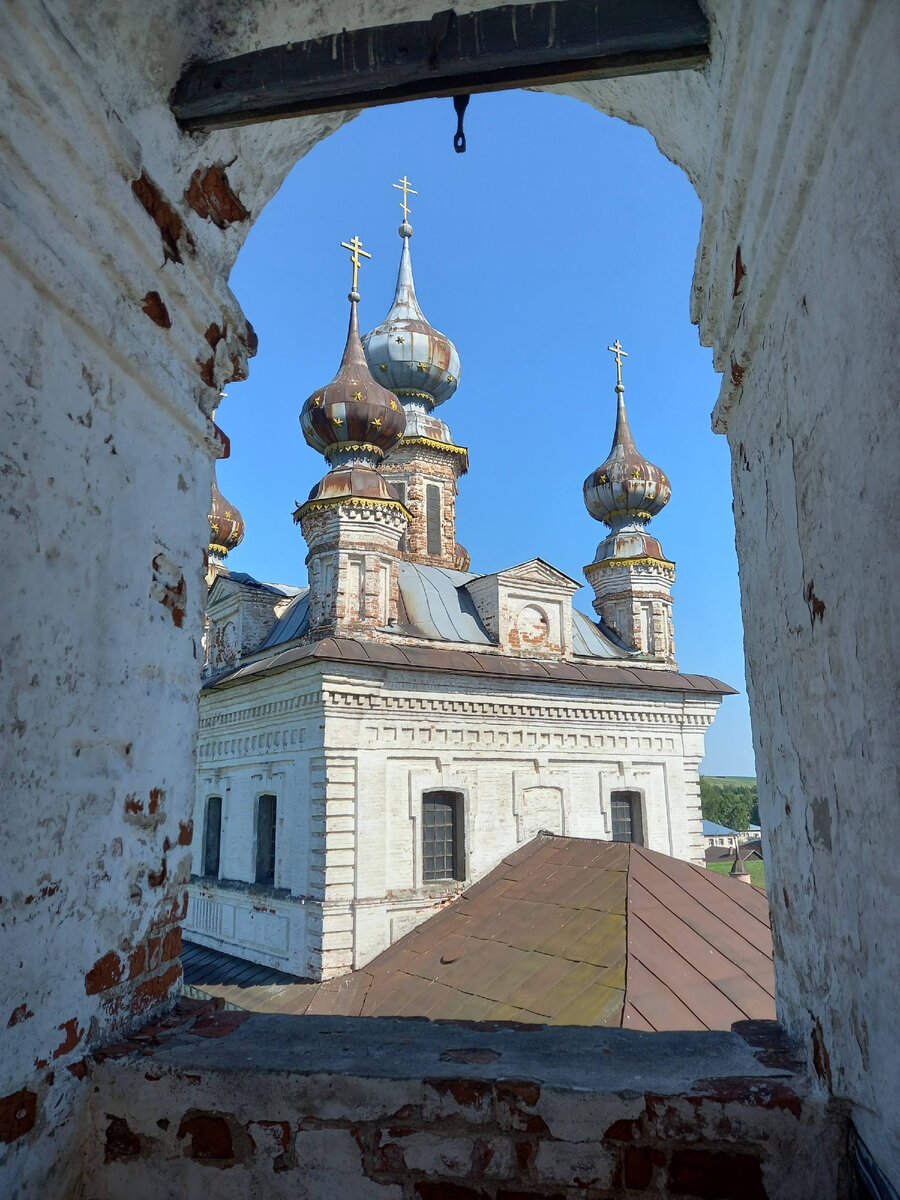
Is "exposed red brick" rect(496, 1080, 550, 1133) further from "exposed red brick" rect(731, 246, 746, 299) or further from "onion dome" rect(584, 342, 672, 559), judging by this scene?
"onion dome" rect(584, 342, 672, 559)

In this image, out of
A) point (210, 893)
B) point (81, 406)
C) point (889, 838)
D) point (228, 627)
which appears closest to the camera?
point (889, 838)

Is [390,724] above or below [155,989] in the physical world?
above

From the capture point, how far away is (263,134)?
3137 mm

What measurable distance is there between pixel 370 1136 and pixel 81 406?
6.72ft

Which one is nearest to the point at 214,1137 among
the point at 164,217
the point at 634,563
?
the point at 164,217

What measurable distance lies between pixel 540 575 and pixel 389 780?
4731 millimetres

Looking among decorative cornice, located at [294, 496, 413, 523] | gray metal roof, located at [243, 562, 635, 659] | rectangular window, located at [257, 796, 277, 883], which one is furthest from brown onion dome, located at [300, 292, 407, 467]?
rectangular window, located at [257, 796, 277, 883]

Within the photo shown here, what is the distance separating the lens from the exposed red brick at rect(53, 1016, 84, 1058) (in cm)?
206

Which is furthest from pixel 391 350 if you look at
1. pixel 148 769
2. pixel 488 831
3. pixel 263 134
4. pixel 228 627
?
pixel 148 769

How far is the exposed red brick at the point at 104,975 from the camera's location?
2.21 meters

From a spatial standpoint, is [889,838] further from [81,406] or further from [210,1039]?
[81,406]

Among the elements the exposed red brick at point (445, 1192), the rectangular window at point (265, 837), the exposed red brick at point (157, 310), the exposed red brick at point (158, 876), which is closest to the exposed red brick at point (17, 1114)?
the exposed red brick at point (158, 876)

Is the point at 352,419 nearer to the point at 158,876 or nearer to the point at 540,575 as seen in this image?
the point at 540,575

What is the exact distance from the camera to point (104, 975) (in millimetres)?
2273
